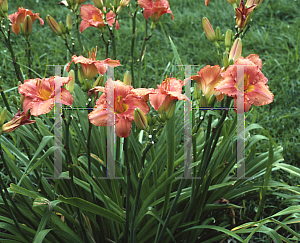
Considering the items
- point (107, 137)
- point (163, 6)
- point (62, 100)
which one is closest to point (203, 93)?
point (62, 100)

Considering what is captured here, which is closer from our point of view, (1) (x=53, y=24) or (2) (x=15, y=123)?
(2) (x=15, y=123)

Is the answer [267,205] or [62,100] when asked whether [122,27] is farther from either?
[62,100]

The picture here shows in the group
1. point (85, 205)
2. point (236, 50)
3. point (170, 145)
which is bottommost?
point (85, 205)

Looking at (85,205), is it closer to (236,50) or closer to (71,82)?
(71,82)

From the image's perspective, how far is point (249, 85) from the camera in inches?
37.2

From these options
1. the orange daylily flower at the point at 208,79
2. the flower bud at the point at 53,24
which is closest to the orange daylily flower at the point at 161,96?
the orange daylily flower at the point at 208,79

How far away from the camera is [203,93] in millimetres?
999

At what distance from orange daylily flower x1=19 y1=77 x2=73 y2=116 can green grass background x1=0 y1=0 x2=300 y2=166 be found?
140cm

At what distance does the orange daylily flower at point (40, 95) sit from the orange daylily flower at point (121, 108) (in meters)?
0.10

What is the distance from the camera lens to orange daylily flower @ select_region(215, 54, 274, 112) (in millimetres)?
884

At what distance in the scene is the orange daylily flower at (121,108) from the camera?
2.91 ft

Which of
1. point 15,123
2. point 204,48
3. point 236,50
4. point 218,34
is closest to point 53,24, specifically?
point 15,123

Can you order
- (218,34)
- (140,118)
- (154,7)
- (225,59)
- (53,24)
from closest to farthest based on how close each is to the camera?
(140,118) → (225,59) → (218,34) → (53,24) → (154,7)

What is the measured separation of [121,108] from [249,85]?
40cm
